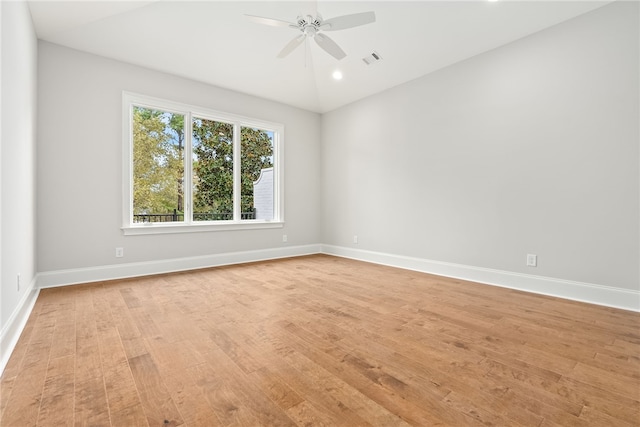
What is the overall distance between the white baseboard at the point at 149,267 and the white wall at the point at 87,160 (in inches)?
2.3

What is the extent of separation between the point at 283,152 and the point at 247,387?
4.52m

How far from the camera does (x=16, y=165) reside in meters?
2.33

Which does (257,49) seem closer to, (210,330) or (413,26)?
(413,26)

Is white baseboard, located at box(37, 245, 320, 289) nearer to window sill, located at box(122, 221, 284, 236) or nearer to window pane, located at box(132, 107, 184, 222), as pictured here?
window sill, located at box(122, 221, 284, 236)

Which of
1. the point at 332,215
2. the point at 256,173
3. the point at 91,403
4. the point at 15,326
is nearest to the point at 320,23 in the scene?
the point at 256,173

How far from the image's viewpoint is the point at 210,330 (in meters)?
2.27

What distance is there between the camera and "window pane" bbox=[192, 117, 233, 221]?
4.62 m

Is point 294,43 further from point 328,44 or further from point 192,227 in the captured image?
point 192,227

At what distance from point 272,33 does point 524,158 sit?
3537 mm

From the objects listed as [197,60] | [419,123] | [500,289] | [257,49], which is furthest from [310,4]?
[500,289]

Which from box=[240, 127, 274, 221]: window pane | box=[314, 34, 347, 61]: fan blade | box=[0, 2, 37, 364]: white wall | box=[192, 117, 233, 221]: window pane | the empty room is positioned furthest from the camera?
box=[240, 127, 274, 221]: window pane

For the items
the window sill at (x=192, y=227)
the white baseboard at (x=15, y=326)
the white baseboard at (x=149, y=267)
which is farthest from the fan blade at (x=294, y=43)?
the white baseboard at (x=15, y=326)

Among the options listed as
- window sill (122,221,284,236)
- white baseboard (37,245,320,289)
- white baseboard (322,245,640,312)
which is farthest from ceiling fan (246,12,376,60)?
white baseboard (37,245,320,289)

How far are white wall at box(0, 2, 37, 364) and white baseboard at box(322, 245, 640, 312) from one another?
426 centimetres
